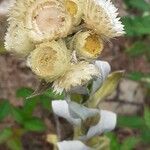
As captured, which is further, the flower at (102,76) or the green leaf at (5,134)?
the green leaf at (5,134)

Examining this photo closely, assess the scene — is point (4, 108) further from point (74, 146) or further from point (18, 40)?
point (18, 40)

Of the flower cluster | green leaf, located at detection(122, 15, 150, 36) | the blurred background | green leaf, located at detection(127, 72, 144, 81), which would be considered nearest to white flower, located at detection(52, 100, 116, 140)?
the flower cluster

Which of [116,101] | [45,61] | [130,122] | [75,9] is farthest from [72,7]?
[116,101]

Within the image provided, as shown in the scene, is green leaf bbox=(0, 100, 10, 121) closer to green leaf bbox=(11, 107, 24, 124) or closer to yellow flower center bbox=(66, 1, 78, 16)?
green leaf bbox=(11, 107, 24, 124)

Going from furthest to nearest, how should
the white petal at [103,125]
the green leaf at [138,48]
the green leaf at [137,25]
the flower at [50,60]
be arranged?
the green leaf at [138,48], the green leaf at [137,25], the white petal at [103,125], the flower at [50,60]

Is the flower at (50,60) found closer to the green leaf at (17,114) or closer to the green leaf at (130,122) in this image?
the green leaf at (17,114)

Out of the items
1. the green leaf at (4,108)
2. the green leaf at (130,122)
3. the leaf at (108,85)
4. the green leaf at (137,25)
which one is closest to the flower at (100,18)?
the leaf at (108,85)

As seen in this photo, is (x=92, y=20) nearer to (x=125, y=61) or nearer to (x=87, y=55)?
(x=87, y=55)

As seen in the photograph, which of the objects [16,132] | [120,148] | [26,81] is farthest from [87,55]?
[26,81]
